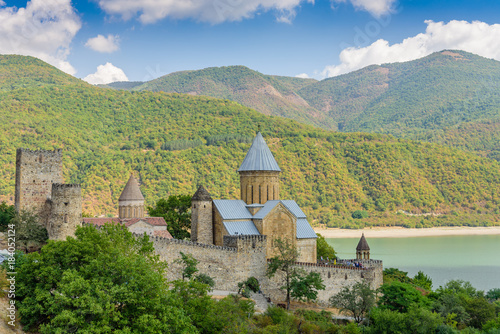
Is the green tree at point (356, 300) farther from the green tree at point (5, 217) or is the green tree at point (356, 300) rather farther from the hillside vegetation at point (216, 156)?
the hillside vegetation at point (216, 156)

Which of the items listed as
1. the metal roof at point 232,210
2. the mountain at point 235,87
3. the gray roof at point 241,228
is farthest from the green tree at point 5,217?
the mountain at point 235,87

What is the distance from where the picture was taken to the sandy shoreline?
71.5m

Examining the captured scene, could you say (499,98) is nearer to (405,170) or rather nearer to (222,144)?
(405,170)

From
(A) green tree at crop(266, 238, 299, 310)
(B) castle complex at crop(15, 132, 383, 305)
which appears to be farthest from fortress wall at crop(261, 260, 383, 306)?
(A) green tree at crop(266, 238, 299, 310)

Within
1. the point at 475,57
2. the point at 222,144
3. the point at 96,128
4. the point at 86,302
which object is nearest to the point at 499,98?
the point at 475,57

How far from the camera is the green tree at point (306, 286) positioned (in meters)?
23.9

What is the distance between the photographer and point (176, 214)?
110 ft

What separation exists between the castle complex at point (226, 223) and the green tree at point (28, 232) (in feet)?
1.83

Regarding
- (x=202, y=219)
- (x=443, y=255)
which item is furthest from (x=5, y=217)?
(x=443, y=255)

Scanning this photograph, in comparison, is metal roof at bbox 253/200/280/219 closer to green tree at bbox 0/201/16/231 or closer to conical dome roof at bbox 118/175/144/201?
conical dome roof at bbox 118/175/144/201

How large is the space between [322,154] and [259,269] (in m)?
62.1

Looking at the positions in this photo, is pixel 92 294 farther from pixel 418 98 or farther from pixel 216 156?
pixel 418 98

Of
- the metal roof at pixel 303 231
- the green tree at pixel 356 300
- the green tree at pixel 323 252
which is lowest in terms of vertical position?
the green tree at pixel 356 300

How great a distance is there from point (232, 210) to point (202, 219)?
1668 millimetres
